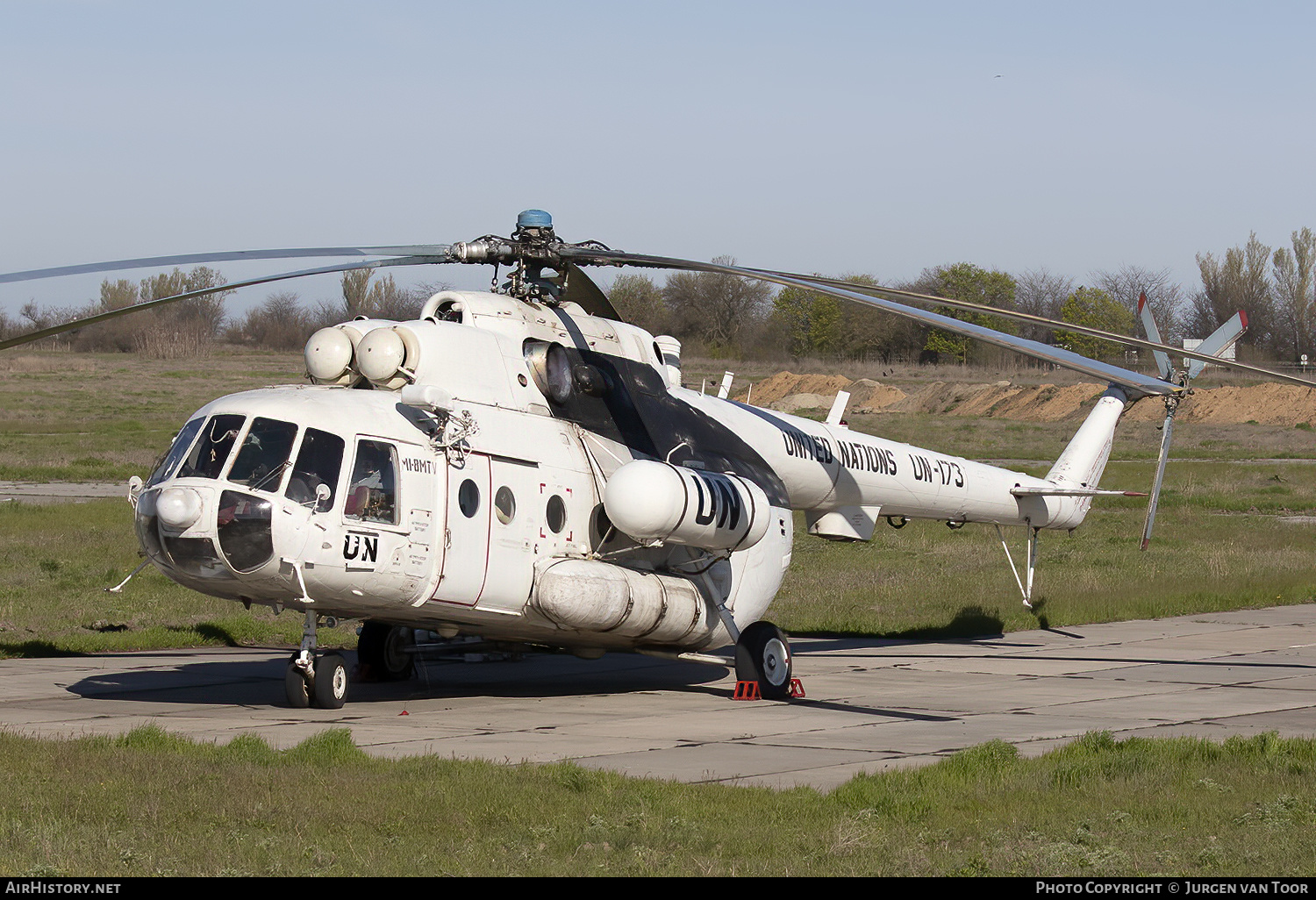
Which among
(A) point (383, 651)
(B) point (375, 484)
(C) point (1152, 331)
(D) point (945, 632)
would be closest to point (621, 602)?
(B) point (375, 484)

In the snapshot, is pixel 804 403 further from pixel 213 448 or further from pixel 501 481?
pixel 213 448

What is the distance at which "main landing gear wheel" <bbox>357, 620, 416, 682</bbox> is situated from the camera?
15.4 meters

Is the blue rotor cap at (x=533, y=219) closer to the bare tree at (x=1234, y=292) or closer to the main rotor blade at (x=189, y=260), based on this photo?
the main rotor blade at (x=189, y=260)

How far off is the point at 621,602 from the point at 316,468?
3.22 meters

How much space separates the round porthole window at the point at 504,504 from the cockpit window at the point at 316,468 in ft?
5.33

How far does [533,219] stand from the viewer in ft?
45.0

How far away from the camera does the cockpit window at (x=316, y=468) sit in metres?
12.0

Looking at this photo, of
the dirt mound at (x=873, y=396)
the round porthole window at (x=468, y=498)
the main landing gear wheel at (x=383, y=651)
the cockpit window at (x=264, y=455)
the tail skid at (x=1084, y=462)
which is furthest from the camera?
the dirt mound at (x=873, y=396)

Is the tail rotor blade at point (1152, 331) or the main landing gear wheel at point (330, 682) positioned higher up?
the tail rotor blade at point (1152, 331)

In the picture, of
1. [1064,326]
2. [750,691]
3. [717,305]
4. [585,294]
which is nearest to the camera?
[1064,326]

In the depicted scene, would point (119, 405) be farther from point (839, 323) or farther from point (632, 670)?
point (632, 670)

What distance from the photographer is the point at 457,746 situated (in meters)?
11.2

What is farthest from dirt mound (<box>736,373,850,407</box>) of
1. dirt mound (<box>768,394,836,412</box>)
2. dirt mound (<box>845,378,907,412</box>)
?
dirt mound (<box>768,394,836,412</box>)

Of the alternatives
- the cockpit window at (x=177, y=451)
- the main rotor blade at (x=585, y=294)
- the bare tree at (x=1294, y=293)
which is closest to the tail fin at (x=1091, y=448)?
the main rotor blade at (x=585, y=294)
